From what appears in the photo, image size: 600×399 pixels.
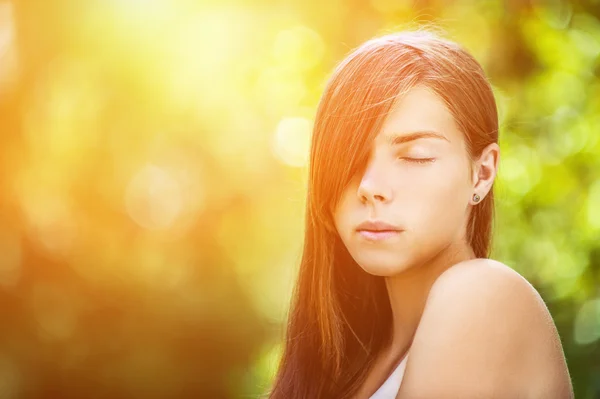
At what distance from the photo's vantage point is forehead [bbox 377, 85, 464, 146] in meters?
1.56

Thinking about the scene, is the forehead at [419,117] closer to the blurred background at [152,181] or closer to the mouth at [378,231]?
the mouth at [378,231]

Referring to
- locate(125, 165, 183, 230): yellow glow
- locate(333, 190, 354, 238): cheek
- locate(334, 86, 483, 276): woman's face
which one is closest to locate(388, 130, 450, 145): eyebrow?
locate(334, 86, 483, 276): woman's face

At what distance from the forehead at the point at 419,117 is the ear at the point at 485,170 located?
0.12 m

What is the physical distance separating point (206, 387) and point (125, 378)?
588 mm

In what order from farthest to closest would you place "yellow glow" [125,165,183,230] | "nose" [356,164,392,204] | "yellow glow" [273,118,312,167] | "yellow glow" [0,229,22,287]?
"yellow glow" [125,165,183,230]
"yellow glow" [0,229,22,287]
"yellow glow" [273,118,312,167]
"nose" [356,164,392,204]

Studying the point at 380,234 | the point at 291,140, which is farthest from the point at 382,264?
the point at 291,140

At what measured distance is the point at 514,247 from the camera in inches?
157

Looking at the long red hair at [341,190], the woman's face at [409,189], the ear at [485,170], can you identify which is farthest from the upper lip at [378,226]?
the ear at [485,170]

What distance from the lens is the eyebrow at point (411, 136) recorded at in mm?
1554

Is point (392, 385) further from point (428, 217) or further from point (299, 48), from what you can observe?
point (299, 48)

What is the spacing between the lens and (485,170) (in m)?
1.72

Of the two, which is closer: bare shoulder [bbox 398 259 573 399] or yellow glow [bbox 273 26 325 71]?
bare shoulder [bbox 398 259 573 399]

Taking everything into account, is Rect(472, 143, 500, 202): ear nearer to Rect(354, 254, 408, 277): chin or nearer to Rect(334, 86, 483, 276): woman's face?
Rect(334, 86, 483, 276): woman's face

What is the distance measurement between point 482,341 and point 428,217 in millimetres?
270
